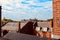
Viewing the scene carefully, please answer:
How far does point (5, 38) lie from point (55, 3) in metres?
7.42

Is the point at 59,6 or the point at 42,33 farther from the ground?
the point at 59,6

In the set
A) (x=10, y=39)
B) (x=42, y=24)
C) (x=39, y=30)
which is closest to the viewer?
(x=10, y=39)

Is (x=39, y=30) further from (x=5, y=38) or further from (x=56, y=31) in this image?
(x=5, y=38)

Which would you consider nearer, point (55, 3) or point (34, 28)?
point (55, 3)

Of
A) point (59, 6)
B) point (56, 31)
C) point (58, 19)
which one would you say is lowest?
point (56, 31)

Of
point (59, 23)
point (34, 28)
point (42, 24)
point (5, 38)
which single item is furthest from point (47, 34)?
point (5, 38)

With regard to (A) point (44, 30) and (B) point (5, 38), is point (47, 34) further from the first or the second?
(B) point (5, 38)

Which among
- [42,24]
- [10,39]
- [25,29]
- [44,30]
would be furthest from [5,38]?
[42,24]

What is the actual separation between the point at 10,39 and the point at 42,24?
3774 centimetres

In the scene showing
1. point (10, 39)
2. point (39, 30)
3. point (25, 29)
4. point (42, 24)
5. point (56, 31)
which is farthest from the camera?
point (42, 24)

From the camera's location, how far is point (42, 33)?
35438 mm

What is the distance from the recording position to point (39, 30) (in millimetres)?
36562

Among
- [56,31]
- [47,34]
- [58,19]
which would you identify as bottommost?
[47,34]

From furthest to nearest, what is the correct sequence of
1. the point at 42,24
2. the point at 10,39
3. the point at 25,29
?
the point at 42,24, the point at 25,29, the point at 10,39
